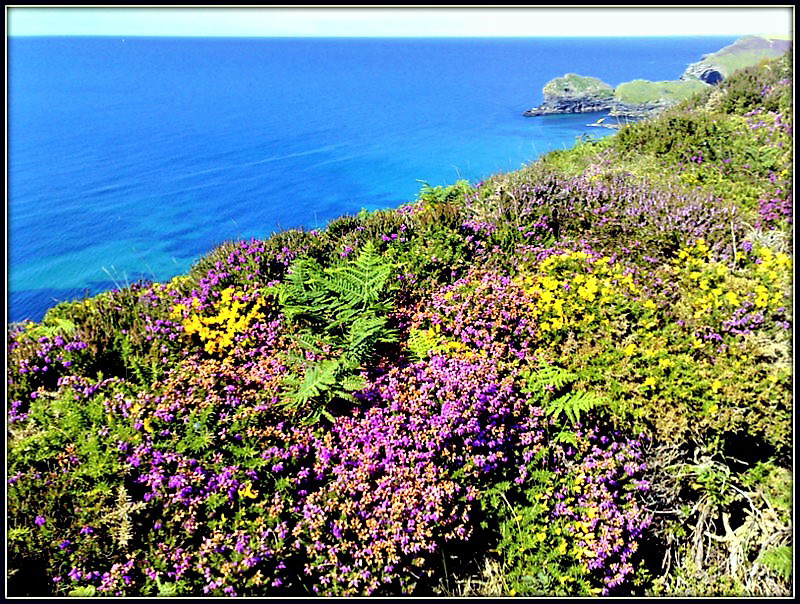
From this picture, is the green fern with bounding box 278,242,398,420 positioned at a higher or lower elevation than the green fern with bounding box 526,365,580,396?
higher

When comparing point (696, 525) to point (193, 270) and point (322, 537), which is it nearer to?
point (322, 537)

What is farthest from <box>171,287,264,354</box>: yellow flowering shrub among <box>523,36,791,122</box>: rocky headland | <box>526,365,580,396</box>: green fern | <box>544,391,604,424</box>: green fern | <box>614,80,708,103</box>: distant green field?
<box>614,80,708,103</box>: distant green field

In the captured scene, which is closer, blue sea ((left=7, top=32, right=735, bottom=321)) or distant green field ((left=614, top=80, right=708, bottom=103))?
blue sea ((left=7, top=32, right=735, bottom=321))

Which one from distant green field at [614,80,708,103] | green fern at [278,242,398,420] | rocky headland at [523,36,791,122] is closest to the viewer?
green fern at [278,242,398,420]

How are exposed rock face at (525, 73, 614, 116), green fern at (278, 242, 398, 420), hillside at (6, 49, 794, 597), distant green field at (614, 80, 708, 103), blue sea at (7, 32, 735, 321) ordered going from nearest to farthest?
hillside at (6, 49, 794, 597) < green fern at (278, 242, 398, 420) < blue sea at (7, 32, 735, 321) < distant green field at (614, 80, 708, 103) < exposed rock face at (525, 73, 614, 116)

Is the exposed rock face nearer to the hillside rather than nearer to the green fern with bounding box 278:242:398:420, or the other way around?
the hillside

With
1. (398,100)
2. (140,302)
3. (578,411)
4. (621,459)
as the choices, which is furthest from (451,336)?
(398,100)

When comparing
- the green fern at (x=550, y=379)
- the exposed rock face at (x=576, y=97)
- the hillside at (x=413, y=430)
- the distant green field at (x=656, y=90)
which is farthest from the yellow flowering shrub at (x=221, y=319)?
the exposed rock face at (x=576, y=97)

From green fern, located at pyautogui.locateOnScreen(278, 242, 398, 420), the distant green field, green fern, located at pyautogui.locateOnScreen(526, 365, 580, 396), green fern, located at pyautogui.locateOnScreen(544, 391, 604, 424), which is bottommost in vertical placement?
green fern, located at pyautogui.locateOnScreen(544, 391, 604, 424)
